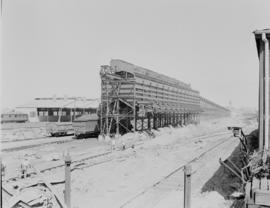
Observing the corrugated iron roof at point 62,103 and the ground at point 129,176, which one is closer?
the ground at point 129,176

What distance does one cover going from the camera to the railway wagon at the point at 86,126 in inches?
1329

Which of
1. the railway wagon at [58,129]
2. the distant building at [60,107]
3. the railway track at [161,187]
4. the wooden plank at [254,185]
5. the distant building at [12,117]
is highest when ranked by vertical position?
the distant building at [60,107]

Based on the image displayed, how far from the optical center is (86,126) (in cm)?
3419

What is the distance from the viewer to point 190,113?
59.4 metres

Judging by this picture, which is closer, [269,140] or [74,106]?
[269,140]

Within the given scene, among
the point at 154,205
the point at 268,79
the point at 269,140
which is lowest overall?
the point at 154,205

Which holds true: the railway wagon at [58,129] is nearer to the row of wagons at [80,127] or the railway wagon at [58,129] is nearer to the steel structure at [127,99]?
the row of wagons at [80,127]

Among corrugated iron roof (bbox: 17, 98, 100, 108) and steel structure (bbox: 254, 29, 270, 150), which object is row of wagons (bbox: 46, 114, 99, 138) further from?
steel structure (bbox: 254, 29, 270, 150)

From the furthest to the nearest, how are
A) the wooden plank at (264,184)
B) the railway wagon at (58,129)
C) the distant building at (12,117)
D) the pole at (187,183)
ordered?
the distant building at (12,117) < the railway wagon at (58,129) < the pole at (187,183) < the wooden plank at (264,184)

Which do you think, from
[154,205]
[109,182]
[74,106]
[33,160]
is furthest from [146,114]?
[154,205]

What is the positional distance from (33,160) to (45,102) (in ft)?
107

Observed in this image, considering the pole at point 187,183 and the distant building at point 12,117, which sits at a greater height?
the distant building at point 12,117

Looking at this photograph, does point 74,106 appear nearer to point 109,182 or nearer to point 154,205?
point 109,182

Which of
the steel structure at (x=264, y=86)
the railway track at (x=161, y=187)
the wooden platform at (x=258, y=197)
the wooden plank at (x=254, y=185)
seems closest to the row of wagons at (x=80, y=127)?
the railway track at (x=161, y=187)
